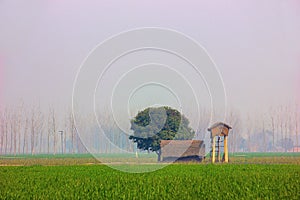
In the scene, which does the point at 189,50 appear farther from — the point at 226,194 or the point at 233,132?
the point at 233,132

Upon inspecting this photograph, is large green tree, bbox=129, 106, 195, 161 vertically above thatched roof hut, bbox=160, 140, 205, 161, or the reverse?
large green tree, bbox=129, 106, 195, 161

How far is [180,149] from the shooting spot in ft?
126

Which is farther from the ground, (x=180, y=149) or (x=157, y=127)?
(x=157, y=127)

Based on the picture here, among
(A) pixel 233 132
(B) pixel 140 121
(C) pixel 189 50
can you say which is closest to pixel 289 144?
(A) pixel 233 132

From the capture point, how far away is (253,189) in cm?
1464

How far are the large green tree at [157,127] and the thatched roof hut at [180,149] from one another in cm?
463

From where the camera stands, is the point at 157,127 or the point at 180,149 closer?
the point at 180,149

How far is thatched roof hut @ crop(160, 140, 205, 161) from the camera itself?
125ft

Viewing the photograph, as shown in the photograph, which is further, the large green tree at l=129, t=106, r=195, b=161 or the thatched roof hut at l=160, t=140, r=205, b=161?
the large green tree at l=129, t=106, r=195, b=161

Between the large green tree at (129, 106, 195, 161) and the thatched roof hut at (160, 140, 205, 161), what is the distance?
4629mm

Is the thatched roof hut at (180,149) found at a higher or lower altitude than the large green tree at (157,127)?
lower

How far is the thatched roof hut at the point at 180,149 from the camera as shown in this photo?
125ft

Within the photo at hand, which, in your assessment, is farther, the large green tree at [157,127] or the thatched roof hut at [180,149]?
the large green tree at [157,127]

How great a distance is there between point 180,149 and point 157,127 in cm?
775
